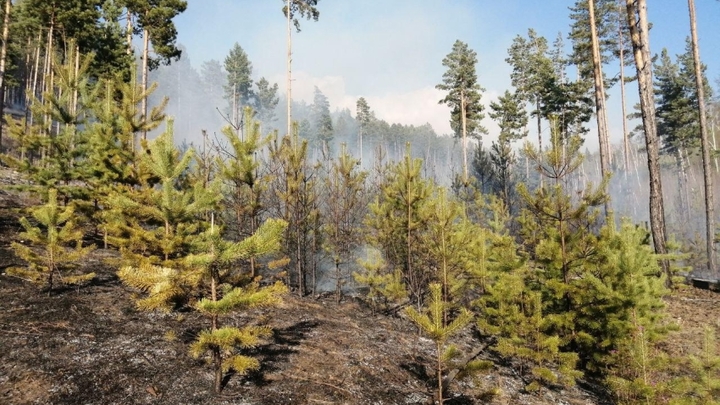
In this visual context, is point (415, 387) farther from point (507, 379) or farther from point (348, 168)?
point (348, 168)

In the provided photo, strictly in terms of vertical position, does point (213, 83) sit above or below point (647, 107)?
above

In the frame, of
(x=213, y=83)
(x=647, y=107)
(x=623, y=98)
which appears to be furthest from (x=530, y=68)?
(x=213, y=83)

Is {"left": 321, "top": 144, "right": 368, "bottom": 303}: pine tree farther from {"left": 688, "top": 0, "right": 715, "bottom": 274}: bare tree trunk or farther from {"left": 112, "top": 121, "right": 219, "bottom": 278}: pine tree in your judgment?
{"left": 688, "top": 0, "right": 715, "bottom": 274}: bare tree trunk

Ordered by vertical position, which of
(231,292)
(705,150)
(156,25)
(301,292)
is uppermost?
(156,25)

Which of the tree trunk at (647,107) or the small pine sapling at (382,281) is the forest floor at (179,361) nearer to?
the small pine sapling at (382,281)

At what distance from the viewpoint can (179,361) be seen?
5.44 meters

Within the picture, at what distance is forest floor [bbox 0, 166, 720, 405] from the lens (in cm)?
455

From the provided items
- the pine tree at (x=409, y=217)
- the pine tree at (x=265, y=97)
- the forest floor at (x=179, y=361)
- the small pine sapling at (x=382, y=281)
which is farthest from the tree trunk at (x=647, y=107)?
the pine tree at (x=265, y=97)

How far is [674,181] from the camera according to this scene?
7544cm

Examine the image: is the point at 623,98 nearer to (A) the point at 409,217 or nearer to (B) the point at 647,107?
(B) the point at 647,107

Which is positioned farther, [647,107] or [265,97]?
[265,97]

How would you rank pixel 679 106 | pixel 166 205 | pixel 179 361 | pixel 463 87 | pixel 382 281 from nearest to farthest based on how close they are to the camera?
pixel 166 205 → pixel 179 361 → pixel 382 281 → pixel 463 87 → pixel 679 106

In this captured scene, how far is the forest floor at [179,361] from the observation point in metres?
4.55

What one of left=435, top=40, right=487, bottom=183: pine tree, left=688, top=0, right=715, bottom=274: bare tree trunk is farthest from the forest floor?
left=435, top=40, right=487, bottom=183: pine tree
